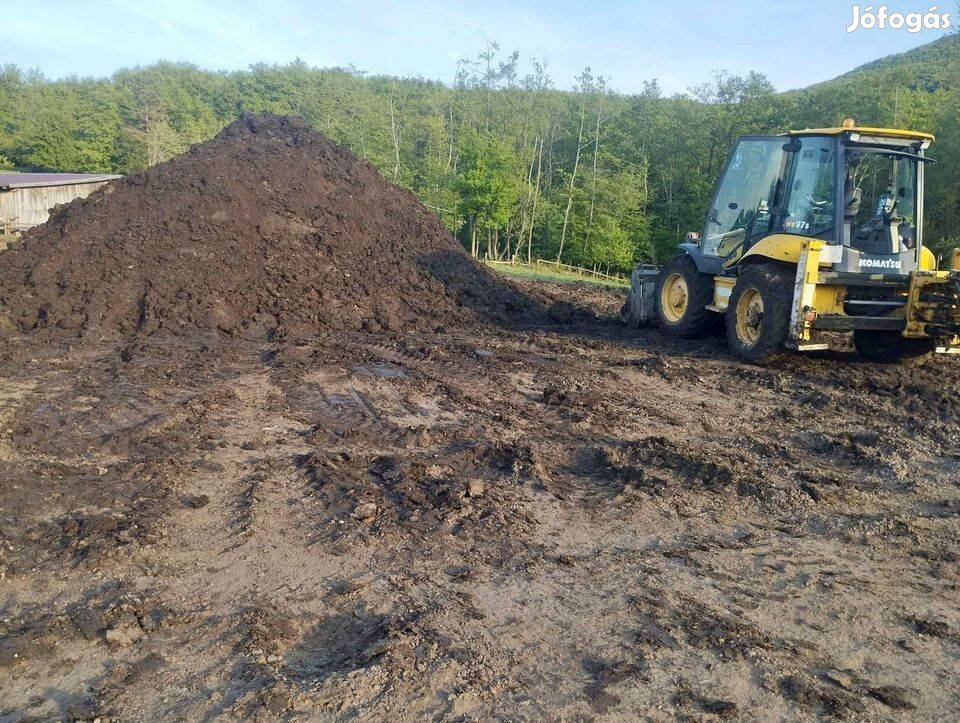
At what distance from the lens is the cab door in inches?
369

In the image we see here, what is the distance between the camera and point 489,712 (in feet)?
9.54

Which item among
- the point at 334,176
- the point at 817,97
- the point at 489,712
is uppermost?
the point at 817,97

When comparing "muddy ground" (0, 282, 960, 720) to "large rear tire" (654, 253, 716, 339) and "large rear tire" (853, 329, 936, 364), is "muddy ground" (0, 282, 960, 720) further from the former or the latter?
"large rear tire" (654, 253, 716, 339)

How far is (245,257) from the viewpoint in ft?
39.6

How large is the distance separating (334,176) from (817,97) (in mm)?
32906

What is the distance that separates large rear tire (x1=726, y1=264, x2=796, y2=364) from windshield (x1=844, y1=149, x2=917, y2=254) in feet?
3.37

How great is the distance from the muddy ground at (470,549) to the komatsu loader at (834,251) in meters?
0.95

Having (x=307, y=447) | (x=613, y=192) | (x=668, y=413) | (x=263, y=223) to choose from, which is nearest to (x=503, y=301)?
(x=263, y=223)

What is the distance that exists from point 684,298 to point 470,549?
7484mm

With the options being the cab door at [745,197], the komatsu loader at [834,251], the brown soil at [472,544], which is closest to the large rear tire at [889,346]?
the komatsu loader at [834,251]

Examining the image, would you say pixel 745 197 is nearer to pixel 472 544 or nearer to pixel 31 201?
pixel 472 544

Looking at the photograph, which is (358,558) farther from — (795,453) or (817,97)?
(817,97)

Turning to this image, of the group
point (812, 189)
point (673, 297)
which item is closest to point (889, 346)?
point (812, 189)

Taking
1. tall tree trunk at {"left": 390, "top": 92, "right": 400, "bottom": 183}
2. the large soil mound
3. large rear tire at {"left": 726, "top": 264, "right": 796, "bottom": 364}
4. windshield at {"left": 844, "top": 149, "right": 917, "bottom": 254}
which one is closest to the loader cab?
windshield at {"left": 844, "top": 149, "right": 917, "bottom": 254}
